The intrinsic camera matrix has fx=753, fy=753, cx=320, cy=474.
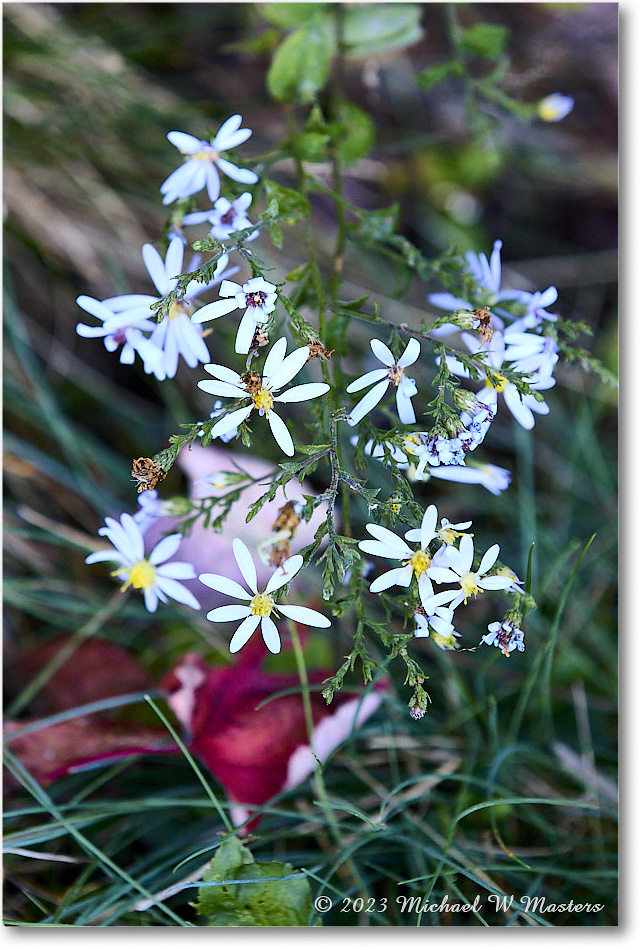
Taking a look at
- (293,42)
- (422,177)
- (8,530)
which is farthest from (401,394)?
(422,177)

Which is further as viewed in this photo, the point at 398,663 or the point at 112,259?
the point at 112,259

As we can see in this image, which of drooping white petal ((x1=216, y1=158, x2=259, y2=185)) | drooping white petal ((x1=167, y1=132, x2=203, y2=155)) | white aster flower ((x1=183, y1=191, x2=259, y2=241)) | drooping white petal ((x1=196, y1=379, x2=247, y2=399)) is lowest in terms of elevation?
drooping white petal ((x1=196, y1=379, x2=247, y2=399))

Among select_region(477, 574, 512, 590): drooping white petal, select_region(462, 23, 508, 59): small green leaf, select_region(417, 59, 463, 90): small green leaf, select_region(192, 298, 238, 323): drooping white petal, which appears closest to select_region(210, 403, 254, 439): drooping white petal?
select_region(192, 298, 238, 323): drooping white petal

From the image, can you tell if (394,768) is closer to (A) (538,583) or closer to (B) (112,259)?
(A) (538,583)

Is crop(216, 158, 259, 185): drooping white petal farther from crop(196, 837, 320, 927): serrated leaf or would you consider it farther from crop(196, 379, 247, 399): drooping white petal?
crop(196, 837, 320, 927): serrated leaf

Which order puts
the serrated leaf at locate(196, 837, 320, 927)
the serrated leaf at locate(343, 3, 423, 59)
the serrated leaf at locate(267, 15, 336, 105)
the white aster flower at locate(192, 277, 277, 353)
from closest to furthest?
the white aster flower at locate(192, 277, 277, 353)
the serrated leaf at locate(196, 837, 320, 927)
the serrated leaf at locate(267, 15, 336, 105)
the serrated leaf at locate(343, 3, 423, 59)

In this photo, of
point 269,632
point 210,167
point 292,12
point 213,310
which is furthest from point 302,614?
point 292,12

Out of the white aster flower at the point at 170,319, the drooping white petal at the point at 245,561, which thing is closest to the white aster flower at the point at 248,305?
the white aster flower at the point at 170,319
